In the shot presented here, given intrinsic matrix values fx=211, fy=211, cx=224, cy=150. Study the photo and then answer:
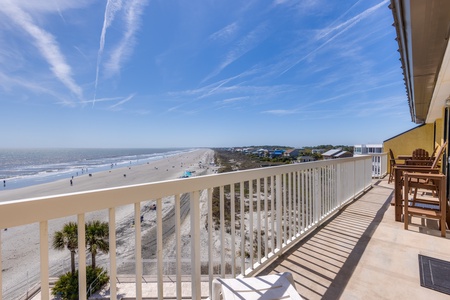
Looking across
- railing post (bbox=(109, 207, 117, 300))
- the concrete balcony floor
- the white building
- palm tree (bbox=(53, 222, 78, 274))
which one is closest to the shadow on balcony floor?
the concrete balcony floor

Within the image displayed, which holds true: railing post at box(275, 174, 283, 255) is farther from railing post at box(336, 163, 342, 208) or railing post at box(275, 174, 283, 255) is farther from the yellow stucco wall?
the yellow stucco wall

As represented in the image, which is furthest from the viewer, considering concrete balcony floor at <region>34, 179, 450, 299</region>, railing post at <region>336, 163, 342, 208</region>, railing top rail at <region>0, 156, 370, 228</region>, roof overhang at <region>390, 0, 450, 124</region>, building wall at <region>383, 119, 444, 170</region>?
Result: building wall at <region>383, 119, 444, 170</region>

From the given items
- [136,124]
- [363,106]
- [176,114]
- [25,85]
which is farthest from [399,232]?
[136,124]

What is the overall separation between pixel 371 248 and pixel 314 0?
6.14 metres

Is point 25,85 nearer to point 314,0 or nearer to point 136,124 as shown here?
point 136,124

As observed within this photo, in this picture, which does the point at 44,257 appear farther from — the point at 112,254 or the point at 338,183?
the point at 338,183

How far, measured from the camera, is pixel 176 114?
133 ft

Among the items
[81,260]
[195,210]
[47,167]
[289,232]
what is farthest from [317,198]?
[47,167]

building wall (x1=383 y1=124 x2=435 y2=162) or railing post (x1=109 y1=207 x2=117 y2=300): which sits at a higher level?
building wall (x1=383 y1=124 x2=435 y2=162)

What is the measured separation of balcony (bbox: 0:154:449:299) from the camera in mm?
915

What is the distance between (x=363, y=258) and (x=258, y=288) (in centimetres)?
143

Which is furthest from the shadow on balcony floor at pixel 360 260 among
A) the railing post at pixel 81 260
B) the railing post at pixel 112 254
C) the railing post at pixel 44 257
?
the railing post at pixel 44 257

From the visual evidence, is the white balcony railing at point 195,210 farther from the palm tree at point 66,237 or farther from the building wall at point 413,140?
the building wall at point 413,140

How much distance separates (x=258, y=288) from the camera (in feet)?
4.20
